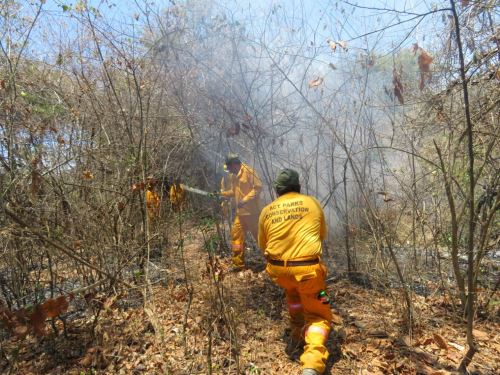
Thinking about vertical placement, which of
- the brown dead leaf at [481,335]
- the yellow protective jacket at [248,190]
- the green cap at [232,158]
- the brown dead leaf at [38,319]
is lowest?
the brown dead leaf at [481,335]

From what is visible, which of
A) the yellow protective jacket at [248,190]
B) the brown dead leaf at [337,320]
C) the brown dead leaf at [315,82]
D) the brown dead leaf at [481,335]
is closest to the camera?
the brown dead leaf at [481,335]

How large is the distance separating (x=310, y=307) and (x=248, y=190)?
9.13 feet

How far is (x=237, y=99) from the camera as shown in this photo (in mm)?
5531

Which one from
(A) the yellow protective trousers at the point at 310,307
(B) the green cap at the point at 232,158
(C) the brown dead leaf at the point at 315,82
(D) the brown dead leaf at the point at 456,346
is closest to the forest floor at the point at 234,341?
(D) the brown dead leaf at the point at 456,346

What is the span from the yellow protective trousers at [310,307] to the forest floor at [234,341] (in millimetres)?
313

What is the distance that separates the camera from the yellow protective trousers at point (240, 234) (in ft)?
18.4

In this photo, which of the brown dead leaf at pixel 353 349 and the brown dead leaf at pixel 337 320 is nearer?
the brown dead leaf at pixel 353 349

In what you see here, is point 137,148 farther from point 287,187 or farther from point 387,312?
point 387,312

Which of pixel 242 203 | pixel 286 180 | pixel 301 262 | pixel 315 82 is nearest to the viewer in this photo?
pixel 301 262

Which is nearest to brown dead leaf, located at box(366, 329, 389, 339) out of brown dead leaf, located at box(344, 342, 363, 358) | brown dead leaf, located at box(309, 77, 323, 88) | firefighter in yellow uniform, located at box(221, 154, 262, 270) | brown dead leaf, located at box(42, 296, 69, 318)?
brown dead leaf, located at box(344, 342, 363, 358)

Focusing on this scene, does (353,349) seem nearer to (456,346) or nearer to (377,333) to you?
(377,333)

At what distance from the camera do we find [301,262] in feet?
10.6

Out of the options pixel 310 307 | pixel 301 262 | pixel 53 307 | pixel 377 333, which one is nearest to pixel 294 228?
pixel 301 262

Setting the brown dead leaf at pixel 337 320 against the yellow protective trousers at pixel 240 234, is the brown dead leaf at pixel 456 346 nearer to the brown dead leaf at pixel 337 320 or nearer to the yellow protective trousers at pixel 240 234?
the brown dead leaf at pixel 337 320
